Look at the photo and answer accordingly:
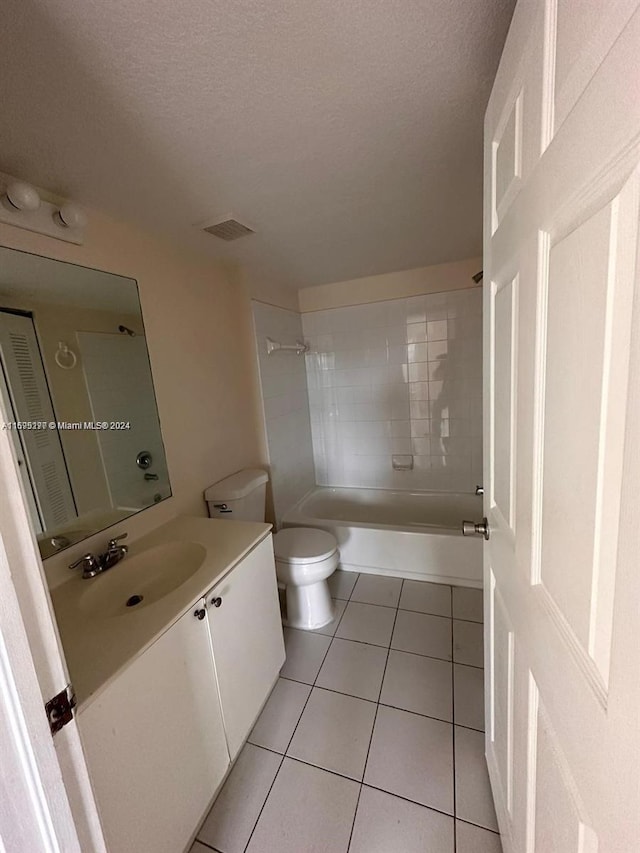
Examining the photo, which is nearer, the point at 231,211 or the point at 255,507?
the point at 231,211

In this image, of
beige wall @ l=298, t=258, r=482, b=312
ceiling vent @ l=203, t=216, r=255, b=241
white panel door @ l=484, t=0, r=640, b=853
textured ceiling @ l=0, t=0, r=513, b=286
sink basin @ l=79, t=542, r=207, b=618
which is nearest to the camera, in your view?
white panel door @ l=484, t=0, r=640, b=853

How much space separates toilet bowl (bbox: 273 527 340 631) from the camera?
1.83 m

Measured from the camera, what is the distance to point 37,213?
1.14m

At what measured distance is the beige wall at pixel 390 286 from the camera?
2535mm

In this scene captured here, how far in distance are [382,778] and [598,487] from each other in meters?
1.39

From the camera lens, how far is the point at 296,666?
166 centimetres

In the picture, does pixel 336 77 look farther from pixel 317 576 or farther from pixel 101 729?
pixel 317 576

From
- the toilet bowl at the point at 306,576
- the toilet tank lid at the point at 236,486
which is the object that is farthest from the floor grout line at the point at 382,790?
the toilet tank lid at the point at 236,486

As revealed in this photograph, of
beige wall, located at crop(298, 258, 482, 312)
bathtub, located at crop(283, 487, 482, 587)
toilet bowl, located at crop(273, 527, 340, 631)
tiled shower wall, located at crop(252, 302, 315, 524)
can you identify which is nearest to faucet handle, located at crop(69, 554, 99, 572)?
toilet bowl, located at crop(273, 527, 340, 631)

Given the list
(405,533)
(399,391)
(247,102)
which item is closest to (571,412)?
(247,102)

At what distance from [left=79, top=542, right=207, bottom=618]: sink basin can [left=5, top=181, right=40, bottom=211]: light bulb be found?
1226mm

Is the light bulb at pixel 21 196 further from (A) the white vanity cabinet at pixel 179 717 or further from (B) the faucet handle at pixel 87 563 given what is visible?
(A) the white vanity cabinet at pixel 179 717

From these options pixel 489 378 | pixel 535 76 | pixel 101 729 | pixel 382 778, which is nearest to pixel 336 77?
pixel 535 76

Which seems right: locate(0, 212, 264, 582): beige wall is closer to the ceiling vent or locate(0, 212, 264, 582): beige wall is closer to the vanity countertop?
the vanity countertop
